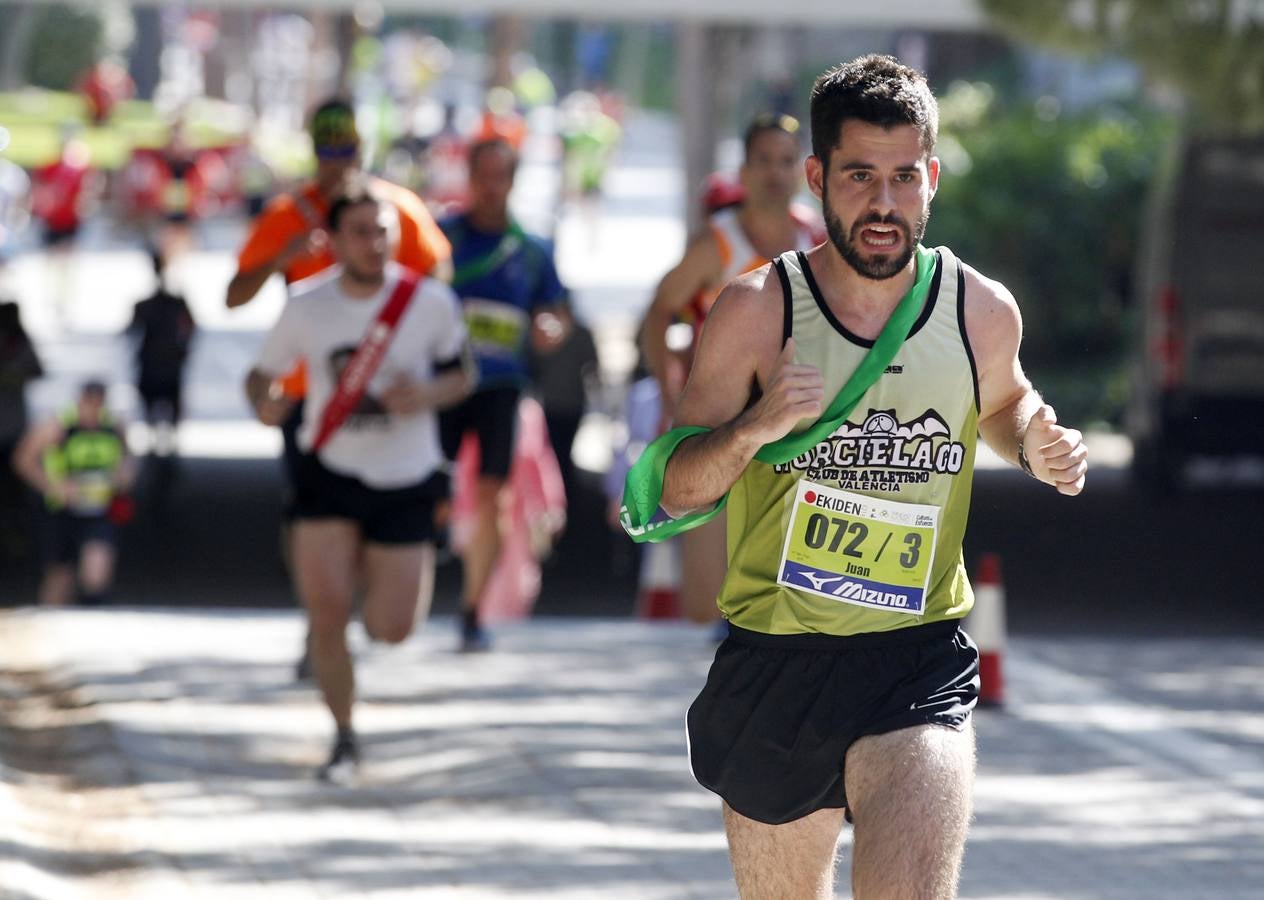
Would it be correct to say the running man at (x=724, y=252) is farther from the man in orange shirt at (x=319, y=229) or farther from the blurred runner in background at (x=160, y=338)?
the blurred runner in background at (x=160, y=338)

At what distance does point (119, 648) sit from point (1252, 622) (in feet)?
19.5

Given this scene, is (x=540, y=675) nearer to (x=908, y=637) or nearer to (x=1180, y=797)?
(x=1180, y=797)

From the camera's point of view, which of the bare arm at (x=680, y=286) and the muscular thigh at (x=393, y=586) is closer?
the muscular thigh at (x=393, y=586)

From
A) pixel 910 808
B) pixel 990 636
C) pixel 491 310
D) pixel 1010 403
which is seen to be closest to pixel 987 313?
pixel 1010 403

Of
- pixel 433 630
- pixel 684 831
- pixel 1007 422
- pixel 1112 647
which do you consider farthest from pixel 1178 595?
pixel 1007 422

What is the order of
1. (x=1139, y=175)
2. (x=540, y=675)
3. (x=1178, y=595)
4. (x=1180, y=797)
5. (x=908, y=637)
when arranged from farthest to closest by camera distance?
(x=1139, y=175) < (x=1178, y=595) < (x=540, y=675) < (x=1180, y=797) < (x=908, y=637)

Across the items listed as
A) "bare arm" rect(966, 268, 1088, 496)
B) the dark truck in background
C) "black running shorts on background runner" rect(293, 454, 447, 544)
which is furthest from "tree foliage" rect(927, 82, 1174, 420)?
"bare arm" rect(966, 268, 1088, 496)

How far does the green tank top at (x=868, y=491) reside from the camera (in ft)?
14.7

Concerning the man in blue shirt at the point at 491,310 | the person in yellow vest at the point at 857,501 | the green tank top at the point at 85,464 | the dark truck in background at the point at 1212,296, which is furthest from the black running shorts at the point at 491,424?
the dark truck in background at the point at 1212,296

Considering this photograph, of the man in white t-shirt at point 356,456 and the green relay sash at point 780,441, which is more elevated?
the green relay sash at point 780,441

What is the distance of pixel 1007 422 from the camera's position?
4676mm

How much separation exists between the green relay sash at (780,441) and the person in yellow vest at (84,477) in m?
8.84

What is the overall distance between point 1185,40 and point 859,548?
12.4 m

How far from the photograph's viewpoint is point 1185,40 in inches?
640
